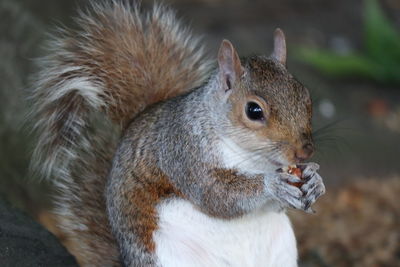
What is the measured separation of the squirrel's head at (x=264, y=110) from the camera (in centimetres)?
233

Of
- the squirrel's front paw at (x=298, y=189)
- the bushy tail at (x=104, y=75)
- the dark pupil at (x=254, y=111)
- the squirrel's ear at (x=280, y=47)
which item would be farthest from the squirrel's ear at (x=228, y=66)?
the bushy tail at (x=104, y=75)

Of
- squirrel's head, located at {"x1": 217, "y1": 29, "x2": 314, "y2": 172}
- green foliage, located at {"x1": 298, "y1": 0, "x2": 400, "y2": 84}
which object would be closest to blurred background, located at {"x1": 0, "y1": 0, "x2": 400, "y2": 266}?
green foliage, located at {"x1": 298, "y1": 0, "x2": 400, "y2": 84}

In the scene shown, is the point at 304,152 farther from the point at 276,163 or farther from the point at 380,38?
the point at 380,38

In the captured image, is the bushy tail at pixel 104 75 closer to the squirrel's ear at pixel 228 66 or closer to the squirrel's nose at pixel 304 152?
the squirrel's ear at pixel 228 66

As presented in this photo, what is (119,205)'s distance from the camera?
2574 mm

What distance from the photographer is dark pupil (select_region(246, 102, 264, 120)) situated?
2361 millimetres

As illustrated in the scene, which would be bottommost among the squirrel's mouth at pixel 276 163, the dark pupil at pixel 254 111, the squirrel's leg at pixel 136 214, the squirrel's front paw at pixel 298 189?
the squirrel's leg at pixel 136 214

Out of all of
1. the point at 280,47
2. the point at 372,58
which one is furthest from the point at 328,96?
the point at 280,47

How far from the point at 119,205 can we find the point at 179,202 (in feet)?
0.65

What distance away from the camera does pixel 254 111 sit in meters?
2.38

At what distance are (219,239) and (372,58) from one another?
11.6 feet

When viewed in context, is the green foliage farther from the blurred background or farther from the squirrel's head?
the squirrel's head

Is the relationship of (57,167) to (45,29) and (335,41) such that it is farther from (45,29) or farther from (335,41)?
(335,41)

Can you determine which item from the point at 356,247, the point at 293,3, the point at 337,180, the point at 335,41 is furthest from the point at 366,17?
the point at 356,247
